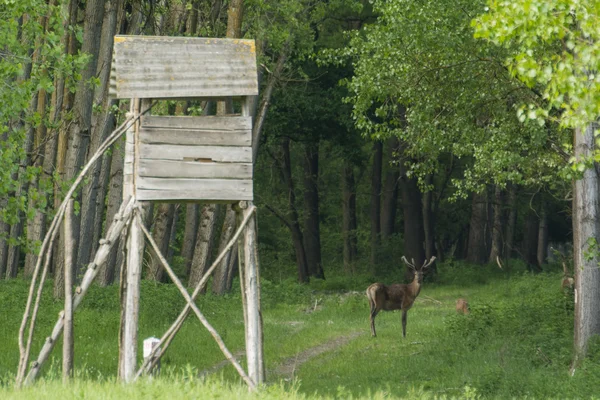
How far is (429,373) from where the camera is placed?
16.4 m

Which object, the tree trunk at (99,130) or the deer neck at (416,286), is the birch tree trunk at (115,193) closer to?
the tree trunk at (99,130)

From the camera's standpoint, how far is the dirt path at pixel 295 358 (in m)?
17.1

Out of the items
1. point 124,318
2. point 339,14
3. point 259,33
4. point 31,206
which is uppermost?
point 339,14

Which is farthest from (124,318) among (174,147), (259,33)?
(259,33)

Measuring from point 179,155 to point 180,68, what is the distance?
1.29 meters

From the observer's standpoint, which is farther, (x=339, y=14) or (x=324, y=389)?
(x=339, y=14)

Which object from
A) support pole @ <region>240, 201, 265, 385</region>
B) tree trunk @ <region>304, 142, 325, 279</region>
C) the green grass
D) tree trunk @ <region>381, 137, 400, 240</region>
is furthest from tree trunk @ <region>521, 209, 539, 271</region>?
support pole @ <region>240, 201, 265, 385</region>

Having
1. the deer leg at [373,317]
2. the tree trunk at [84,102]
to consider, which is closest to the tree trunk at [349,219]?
the deer leg at [373,317]

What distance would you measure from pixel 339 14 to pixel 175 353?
2455 centimetres

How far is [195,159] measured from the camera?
557 inches

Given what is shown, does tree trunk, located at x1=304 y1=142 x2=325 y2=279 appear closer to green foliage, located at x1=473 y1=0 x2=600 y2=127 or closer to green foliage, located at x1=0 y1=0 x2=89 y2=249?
green foliage, located at x1=0 y1=0 x2=89 y2=249

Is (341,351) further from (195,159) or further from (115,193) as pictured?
(115,193)

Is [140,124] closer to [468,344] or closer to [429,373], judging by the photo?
[429,373]

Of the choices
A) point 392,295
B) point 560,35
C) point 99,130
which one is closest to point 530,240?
point 392,295
